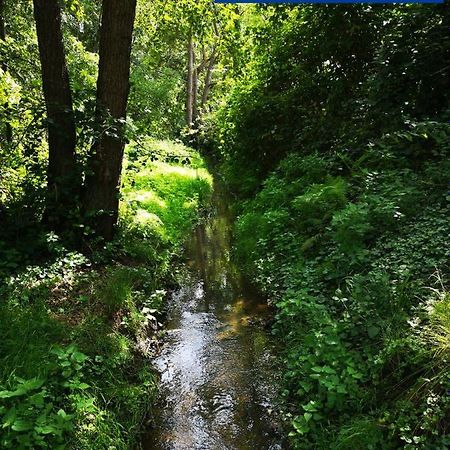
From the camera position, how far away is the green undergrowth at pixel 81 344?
3.36 metres

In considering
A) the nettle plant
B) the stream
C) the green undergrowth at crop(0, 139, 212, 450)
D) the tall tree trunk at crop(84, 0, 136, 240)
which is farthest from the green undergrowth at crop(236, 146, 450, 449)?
the tall tree trunk at crop(84, 0, 136, 240)

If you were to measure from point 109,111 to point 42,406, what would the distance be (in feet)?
13.5

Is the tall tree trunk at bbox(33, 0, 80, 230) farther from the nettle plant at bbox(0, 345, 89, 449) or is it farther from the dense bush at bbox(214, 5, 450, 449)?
the dense bush at bbox(214, 5, 450, 449)

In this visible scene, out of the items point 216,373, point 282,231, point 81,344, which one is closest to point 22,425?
point 81,344

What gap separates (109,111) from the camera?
6.12 meters

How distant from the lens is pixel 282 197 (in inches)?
353

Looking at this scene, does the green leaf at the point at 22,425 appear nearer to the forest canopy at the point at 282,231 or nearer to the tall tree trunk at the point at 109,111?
the forest canopy at the point at 282,231

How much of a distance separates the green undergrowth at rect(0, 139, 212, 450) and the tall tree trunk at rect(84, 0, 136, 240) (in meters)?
0.43

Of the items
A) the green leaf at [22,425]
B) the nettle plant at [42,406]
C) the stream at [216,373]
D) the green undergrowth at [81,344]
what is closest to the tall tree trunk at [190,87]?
the green undergrowth at [81,344]

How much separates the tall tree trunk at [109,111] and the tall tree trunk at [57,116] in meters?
0.32

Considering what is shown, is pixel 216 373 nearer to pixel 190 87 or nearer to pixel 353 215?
pixel 353 215

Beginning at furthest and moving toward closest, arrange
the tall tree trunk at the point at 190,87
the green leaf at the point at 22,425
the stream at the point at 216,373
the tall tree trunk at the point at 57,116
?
1. the tall tree trunk at the point at 190,87
2. the tall tree trunk at the point at 57,116
3. the stream at the point at 216,373
4. the green leaf at the point at 22,425

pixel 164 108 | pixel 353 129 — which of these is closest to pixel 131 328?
pixel 353 129

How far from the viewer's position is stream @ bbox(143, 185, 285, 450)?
4121 mm
